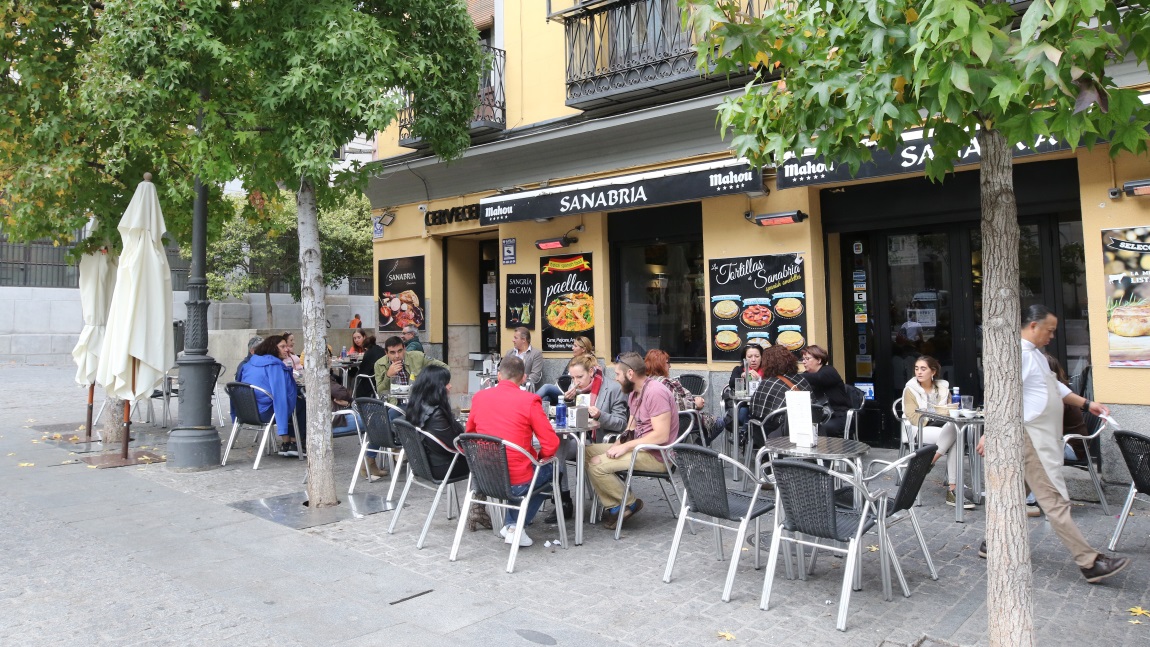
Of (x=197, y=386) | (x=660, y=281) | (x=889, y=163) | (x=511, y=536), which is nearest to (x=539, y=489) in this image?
(x=511, y=536)

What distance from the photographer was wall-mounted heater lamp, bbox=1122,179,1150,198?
24.6 ft

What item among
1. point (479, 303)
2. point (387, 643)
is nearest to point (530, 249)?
point (479, 303)

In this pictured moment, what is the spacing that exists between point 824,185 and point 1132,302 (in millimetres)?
3294

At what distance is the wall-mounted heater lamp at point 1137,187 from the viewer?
24.6 feet

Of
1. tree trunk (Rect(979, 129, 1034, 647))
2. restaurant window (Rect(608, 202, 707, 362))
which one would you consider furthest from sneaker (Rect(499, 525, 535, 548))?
restaurant window (Rect(608, 202, 707, 362))

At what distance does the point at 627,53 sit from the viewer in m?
10.6

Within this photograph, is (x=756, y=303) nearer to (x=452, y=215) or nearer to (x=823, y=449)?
(x=823, y=449)

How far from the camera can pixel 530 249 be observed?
12.6 m

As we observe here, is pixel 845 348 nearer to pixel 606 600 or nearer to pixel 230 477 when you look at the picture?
pixel 606 600

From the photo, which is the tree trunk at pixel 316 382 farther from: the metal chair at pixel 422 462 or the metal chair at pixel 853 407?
the metal chair at pixel 853 407

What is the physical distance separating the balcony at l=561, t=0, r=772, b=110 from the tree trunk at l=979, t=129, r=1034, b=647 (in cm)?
669

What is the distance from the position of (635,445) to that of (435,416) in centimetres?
156

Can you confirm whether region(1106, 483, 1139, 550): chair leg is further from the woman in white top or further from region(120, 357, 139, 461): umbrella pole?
region(120, 357, 139, 461): umbrella pole

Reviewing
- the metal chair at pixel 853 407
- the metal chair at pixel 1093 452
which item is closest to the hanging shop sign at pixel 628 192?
the metal chair at pixel 853 407
